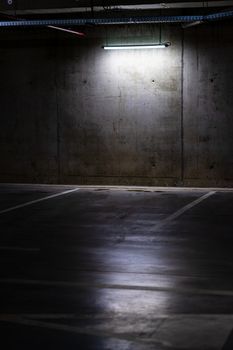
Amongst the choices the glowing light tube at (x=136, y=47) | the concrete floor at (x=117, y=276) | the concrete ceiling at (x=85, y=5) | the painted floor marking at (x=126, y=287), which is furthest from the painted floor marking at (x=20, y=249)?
the glowing light tube at (x=136, y=47)

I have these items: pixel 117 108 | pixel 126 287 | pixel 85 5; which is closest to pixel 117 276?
pixel 126 287

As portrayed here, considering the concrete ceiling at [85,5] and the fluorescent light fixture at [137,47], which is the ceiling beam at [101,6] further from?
the fluorescent light fixture at [137,47]

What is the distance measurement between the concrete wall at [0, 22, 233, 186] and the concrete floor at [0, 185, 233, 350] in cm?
294

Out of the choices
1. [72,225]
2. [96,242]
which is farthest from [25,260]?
[72,225]

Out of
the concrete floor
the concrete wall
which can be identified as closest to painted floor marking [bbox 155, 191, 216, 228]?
the concrete floor

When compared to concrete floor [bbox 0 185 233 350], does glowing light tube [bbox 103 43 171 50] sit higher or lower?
higher

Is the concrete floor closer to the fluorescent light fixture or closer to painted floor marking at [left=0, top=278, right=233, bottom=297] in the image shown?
painted floor marking at [left=0, top=278, right=233, bottom=297]

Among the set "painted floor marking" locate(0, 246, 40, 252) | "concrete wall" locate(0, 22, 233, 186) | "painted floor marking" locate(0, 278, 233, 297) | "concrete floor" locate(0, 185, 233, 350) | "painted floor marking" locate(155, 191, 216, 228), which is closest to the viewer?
"concrete floor" locate(0, 185, 233, 350)

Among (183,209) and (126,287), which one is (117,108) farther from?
(126,287)

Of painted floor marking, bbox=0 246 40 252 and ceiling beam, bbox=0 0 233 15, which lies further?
ceiling beam, bbox=0 0 233 15

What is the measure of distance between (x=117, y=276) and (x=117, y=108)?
9.58m

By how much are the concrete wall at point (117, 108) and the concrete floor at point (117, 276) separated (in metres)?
2.94

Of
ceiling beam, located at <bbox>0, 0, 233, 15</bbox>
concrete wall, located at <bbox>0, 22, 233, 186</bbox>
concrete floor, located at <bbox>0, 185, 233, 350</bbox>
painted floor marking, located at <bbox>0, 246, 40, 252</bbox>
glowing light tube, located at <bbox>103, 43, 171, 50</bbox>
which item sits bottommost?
painted floor marking, located at <bbox>0, 246, 40, 252</bbox>

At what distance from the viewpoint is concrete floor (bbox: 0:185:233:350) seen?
5.19 meters
